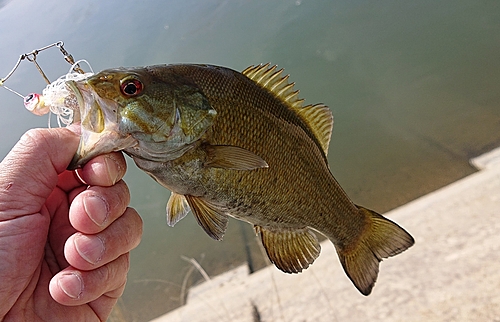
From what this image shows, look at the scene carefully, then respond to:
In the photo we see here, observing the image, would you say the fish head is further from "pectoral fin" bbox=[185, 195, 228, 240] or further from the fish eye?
"pectoral fin" bbox=[185, 195, 228, 240]

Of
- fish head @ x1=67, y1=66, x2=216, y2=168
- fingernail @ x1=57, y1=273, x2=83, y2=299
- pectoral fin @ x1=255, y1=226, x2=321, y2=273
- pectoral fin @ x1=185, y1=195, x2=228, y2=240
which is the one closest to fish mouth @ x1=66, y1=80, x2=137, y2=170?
fish head @ x1=67, y1=66, x2=216, y2=168

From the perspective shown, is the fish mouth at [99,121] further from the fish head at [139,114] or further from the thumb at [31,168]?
the thumb at [31,168]

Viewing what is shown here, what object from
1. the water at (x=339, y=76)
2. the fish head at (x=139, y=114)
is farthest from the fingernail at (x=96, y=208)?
the water at (x=339, y=76)

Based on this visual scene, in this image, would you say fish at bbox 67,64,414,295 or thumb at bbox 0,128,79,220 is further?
thumb at bbox 0,128,79,220

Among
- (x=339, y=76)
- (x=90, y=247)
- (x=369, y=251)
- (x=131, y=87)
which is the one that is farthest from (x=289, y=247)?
(x=339, y=76)

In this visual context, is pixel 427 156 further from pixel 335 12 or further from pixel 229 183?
pixel 229 183

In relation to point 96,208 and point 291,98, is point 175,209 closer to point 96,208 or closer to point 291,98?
point 96,208
